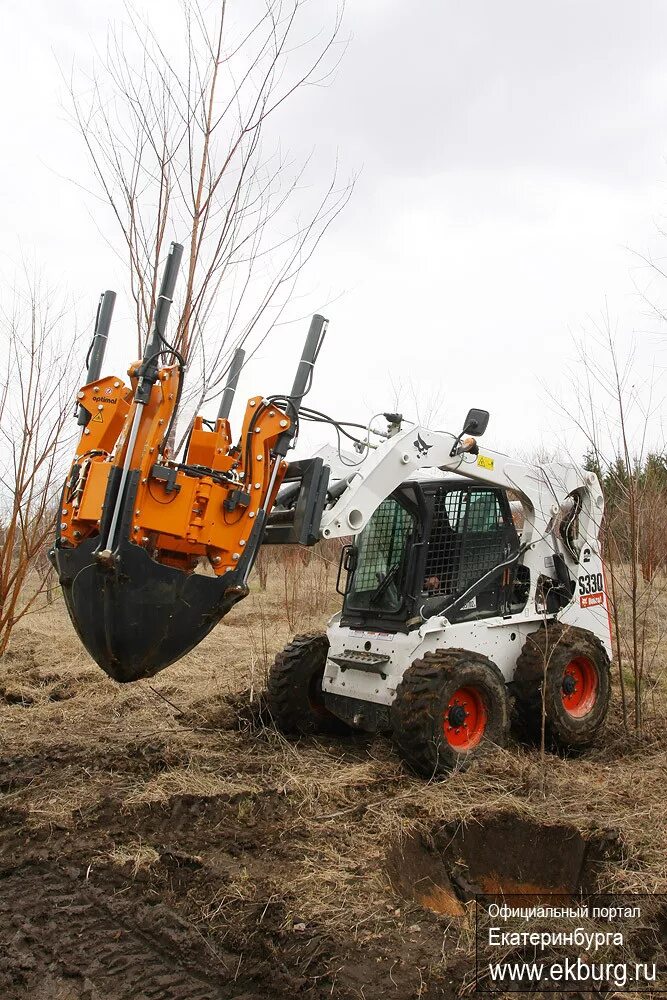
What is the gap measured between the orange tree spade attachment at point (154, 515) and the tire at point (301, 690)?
6.66 ft

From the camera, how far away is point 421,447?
5438 millimetres

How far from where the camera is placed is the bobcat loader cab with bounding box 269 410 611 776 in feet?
16.8

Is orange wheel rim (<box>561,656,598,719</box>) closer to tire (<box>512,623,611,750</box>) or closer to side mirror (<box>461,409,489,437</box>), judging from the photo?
tire (<box>512,623,611,750</box>)

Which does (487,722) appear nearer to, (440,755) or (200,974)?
(440,755)

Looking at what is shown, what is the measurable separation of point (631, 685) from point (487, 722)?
320 centimetres

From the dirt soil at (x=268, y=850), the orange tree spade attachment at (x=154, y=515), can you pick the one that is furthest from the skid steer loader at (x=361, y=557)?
the dirt soil at (x=268, y=850)

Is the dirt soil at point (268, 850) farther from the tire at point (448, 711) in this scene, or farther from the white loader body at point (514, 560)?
the white loader body at point (514, 560)

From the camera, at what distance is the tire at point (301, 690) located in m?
6.04

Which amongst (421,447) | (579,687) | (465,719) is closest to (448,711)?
(465,719)

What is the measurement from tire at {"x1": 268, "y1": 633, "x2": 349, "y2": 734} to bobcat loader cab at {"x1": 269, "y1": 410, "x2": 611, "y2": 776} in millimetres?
10

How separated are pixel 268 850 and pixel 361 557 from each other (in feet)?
7.95

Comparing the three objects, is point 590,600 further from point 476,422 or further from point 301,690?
point 301,690

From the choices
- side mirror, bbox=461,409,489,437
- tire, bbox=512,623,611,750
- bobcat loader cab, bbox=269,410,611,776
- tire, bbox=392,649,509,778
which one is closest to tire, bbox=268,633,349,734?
bobcat loader cab, bbox=269,410,611,776

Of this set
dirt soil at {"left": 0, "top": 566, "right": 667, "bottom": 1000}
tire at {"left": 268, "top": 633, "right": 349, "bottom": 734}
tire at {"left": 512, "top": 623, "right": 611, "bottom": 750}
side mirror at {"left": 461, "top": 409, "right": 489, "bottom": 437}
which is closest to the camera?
dirt soil at {"left": 0, "top": 566, "right": 667, "bottom": 1000}
